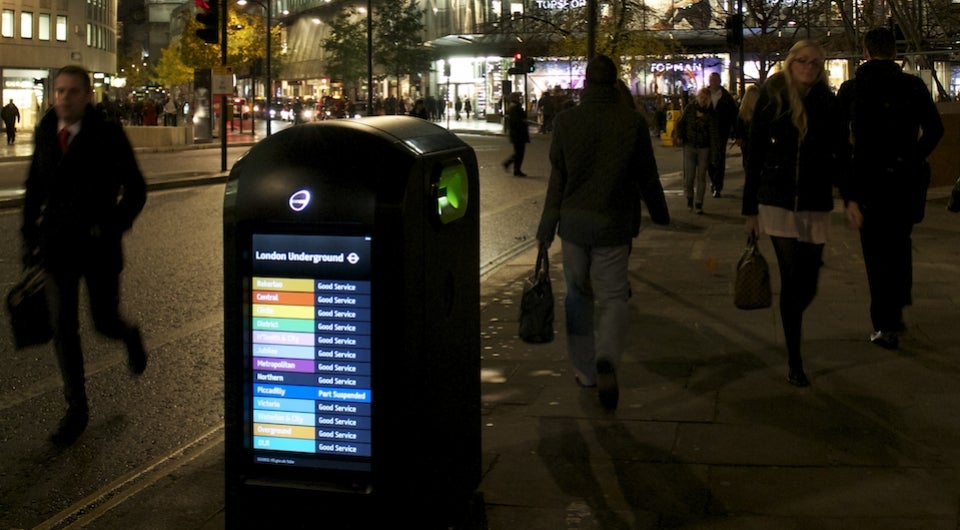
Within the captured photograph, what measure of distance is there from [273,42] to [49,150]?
61253mm

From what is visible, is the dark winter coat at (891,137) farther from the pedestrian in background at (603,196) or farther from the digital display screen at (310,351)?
the digital display screen at (310,351)

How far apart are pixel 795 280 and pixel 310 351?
11.1 ft

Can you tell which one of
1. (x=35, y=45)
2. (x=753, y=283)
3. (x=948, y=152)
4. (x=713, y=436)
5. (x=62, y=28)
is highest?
(x=62, y=28)

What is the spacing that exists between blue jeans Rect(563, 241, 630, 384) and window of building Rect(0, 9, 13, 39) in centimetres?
6762

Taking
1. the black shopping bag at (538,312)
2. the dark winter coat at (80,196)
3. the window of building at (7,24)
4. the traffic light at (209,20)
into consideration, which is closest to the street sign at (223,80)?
the traffic light at (209,20)

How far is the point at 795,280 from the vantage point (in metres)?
6.65

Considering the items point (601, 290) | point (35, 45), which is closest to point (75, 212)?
point (601, 290)

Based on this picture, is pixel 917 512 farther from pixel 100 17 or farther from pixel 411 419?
pixel 100 17

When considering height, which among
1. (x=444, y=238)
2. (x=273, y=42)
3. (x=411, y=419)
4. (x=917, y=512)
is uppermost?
(x=273, y=42)

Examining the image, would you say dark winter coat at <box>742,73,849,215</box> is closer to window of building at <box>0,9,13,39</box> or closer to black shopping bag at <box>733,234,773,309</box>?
black shopping bag at <box>733,234,773,309</box>

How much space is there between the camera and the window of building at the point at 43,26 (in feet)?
233

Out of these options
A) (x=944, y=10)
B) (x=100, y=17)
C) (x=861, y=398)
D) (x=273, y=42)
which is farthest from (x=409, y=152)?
(x=100, y=17)

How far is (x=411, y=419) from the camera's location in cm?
411

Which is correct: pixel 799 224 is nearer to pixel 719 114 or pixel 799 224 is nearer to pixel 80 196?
pixel 80 196
